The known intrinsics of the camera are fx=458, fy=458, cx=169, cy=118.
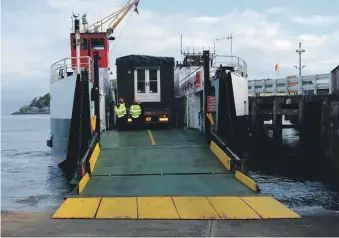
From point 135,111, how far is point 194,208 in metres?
10.2

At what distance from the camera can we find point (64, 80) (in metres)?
18.1

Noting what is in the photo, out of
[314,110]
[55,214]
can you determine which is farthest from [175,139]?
[314,110]

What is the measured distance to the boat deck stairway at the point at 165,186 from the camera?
29.3 ft

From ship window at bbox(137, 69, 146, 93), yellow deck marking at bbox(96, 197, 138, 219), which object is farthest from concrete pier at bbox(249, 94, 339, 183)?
yellow deck marking at bbox(96, 197, 138, 219)

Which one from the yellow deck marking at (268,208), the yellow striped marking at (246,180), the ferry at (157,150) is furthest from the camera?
the yellow striped marking at (246,180)

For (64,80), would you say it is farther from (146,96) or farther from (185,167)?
(185,167)

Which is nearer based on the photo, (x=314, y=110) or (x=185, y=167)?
(x=185, y=167)

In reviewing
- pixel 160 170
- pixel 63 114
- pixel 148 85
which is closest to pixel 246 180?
pixel 160 170

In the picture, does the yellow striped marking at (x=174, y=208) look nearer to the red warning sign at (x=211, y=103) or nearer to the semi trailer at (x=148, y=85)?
the red warning sign at (x=211, y=103)

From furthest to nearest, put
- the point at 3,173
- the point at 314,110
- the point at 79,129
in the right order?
the point at 314,110 → the point at 3,173 → the point at 79,129

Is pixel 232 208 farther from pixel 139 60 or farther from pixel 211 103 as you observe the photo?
pixel 139 60

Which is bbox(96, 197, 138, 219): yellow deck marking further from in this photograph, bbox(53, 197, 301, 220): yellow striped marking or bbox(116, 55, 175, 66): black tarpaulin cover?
bbox(116, 55, 175, 66): black tarpaulin cover

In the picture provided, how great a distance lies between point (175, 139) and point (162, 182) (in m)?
4.87

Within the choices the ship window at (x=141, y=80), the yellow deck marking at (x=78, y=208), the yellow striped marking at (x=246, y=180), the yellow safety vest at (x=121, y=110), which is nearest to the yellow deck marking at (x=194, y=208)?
the yellow striped marking at (x=246, y=180)
